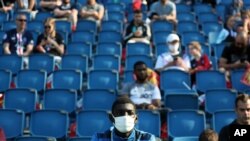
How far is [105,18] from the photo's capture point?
1234cm

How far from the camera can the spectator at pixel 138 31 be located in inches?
416

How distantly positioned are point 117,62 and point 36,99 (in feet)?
6.49

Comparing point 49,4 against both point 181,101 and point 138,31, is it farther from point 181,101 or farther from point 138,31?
point 181,101

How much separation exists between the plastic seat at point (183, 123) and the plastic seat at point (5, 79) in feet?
9.04

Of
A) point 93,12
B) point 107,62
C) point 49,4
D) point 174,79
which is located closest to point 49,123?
point 174,79

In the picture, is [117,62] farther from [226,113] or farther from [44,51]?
[226,113]

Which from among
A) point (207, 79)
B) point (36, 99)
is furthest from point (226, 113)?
point (36, 99)

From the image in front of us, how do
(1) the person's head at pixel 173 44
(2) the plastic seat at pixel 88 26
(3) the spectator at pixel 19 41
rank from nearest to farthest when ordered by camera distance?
(1) the person's head at pixel 173 44 → (3) the spectator at pixel 19 41 → (2) the plastic seat at pixel 88 26

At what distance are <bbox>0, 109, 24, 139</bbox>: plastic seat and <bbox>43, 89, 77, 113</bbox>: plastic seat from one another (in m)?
0.75

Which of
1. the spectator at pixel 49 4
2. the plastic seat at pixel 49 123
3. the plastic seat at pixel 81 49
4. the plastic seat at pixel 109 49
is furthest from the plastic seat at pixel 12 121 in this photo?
the spectator at pixel 49 4

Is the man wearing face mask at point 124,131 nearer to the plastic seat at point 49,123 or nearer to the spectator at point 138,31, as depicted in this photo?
the plastic seat at point 49,123

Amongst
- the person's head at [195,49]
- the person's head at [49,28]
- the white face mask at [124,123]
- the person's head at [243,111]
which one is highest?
the person's head at [49,28]

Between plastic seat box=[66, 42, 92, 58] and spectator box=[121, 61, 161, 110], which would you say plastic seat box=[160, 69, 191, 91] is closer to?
spectator box=[121, 61, 161, 110]

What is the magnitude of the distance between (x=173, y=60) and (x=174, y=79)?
45cm
